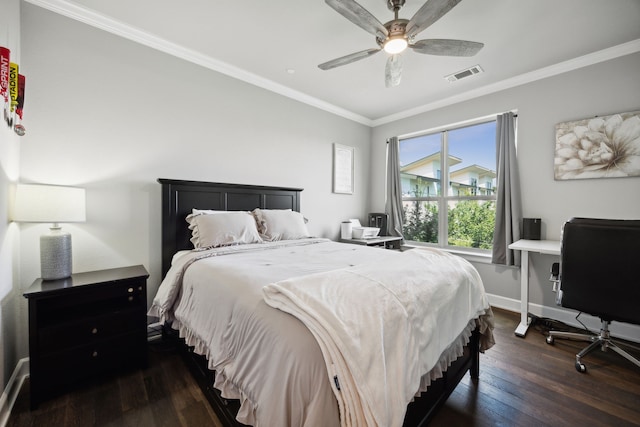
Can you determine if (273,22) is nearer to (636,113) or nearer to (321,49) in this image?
(321,49)

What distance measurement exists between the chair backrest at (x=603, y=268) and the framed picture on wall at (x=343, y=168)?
2734 mm

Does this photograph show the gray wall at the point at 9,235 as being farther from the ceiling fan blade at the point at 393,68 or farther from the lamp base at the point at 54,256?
the ceiling fan blade at the point at 393,68

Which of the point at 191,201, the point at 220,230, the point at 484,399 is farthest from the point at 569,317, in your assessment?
the point at 191,201

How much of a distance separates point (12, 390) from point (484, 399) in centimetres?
302

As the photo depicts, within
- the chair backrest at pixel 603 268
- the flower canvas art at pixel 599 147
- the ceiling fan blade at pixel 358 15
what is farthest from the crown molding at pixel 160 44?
the chair backrest at pixel 603 268

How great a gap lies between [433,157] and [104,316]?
169 inches

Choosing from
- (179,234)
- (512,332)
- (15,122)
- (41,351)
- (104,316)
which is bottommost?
(512,332)

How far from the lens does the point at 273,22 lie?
2170 millimetres

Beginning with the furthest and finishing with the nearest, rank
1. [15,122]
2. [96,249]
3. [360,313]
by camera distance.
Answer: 1. [96,249]
2. [15,122]
3. [360,313]

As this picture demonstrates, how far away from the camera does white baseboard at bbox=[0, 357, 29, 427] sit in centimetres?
145

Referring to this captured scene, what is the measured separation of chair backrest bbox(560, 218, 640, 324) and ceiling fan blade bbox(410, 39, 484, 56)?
1.58 meters

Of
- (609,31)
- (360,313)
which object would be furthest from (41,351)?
(609,31)

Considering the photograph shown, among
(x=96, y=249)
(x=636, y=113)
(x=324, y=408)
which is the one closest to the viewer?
(x=324, y=408)

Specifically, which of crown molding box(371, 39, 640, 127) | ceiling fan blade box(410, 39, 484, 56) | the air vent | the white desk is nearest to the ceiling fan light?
ceiling fan blade box(410, 39, 484, 56)
